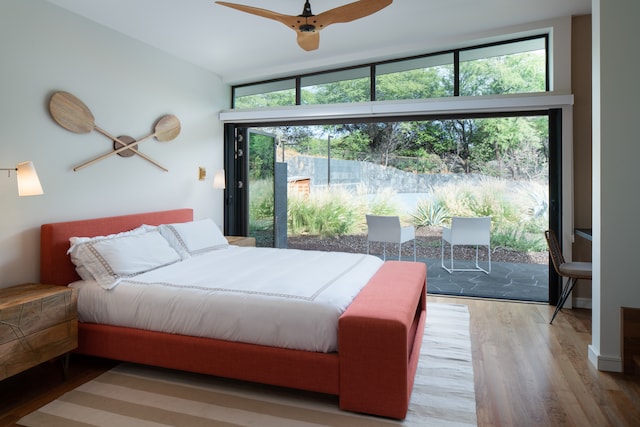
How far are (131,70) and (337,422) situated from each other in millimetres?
3558

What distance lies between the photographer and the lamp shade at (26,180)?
2693mm

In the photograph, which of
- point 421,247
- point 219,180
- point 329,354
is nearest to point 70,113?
point 219,180

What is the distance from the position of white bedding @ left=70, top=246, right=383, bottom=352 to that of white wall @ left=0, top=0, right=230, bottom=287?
0.71 m

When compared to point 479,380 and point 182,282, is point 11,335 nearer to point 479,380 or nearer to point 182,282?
point 182,282

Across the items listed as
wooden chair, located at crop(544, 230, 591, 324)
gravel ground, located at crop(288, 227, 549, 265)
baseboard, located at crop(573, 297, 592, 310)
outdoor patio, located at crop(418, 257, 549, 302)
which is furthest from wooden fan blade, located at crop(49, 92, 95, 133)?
baseboard, located at crop(573, 297, 592, 310)

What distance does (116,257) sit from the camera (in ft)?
9.97

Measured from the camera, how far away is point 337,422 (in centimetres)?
217

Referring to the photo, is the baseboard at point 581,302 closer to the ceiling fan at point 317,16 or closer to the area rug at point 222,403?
the area rug at point 222,403

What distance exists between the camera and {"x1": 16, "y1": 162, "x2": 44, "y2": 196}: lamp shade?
269 cm

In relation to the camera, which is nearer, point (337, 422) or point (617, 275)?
point (337, 422)

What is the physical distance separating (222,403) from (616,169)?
2.90 metres

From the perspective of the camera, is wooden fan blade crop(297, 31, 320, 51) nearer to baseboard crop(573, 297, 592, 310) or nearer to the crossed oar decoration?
the crossed oar decoration

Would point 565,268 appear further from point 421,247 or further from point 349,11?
point 349,11

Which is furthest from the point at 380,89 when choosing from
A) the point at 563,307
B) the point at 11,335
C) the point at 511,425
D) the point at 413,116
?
the point at 11,335
